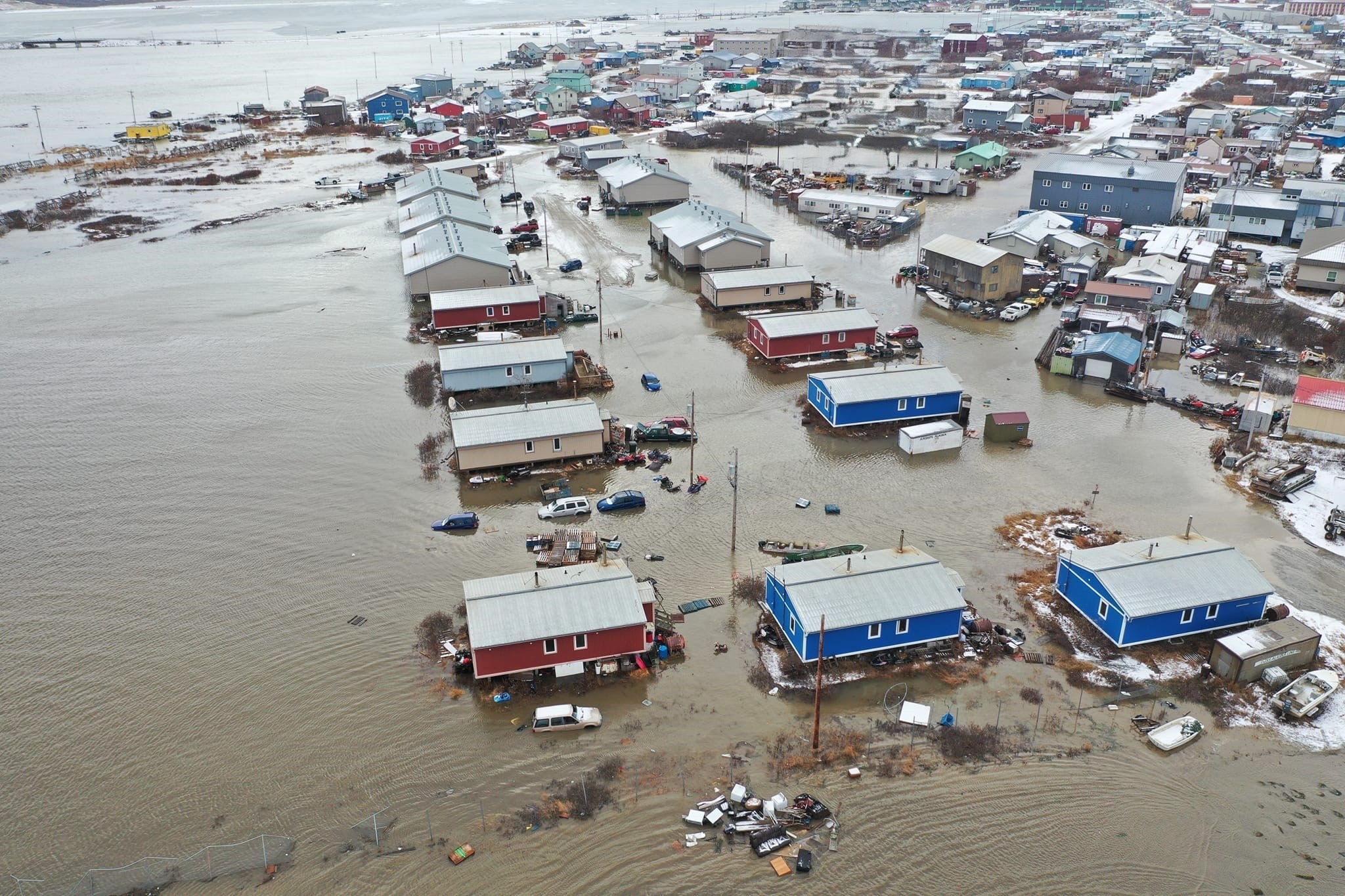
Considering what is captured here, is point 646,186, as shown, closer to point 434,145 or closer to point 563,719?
point 434,145

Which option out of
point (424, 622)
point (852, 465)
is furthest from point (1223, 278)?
point (424, 622)

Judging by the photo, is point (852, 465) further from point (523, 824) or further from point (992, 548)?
point (523, 824)

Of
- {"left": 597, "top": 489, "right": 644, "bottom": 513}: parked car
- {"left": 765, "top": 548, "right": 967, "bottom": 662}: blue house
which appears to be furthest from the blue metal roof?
{"left": 597, "top": 489, "right": 644, "bottom": 513}: parked car

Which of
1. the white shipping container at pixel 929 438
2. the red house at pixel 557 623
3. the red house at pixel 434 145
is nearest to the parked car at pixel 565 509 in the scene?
the red house at pixel 557 623

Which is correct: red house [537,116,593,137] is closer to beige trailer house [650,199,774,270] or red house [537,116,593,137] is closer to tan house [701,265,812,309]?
beige trailer house [650,199,774,270]

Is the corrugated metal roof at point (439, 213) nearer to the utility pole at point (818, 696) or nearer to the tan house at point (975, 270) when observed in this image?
the tan house at point (975, 270)
